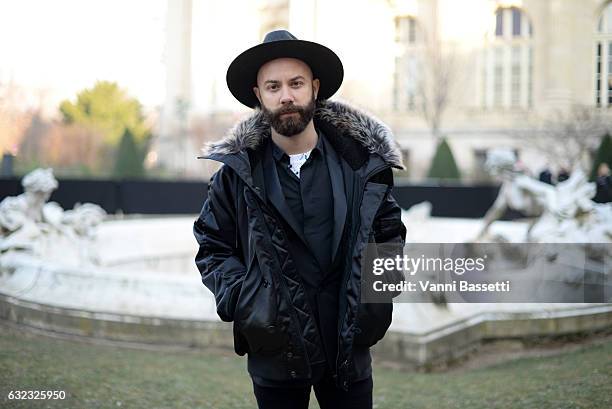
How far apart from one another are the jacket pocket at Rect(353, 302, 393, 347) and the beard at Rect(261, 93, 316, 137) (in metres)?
0.71

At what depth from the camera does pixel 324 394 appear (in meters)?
2.68

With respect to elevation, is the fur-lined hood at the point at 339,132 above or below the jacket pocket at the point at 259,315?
above

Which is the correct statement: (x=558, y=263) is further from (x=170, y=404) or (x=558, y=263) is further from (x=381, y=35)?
(x=381, y=35)

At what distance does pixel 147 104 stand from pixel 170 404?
42.5 m

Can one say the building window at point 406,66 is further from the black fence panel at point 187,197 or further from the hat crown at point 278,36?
the hat crown at point 278,36

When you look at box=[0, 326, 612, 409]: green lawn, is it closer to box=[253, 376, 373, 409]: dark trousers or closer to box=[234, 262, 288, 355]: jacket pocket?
box=[253, 376, 373, 409]: dark trousers

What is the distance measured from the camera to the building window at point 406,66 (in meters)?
36.3

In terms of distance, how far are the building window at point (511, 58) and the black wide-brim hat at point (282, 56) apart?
25105 mm

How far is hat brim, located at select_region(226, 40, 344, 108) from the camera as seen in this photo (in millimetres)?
2668

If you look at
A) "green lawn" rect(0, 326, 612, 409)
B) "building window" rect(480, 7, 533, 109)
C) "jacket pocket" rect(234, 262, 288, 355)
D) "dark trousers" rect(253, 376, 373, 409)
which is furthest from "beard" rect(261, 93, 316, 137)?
"building window" rect(480, 7, 533, 109)

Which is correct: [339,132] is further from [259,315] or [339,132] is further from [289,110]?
[259,315]

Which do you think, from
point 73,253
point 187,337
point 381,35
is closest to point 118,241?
point 73,253

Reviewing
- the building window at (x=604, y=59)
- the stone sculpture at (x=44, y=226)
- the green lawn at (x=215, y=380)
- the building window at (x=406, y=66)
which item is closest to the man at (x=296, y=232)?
the green lawn at (x=215, y=380)

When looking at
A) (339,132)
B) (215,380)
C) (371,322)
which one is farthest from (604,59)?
(371,322)
